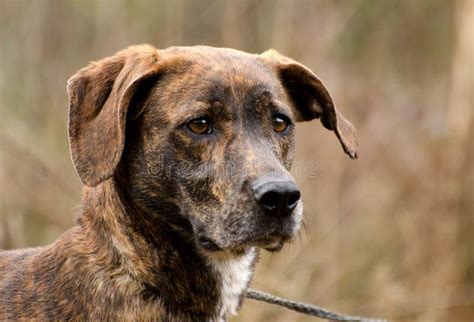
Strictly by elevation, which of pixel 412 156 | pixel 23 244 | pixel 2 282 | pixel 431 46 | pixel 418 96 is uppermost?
pixel 431 46

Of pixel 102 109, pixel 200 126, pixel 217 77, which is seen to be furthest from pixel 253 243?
pixel 102 109

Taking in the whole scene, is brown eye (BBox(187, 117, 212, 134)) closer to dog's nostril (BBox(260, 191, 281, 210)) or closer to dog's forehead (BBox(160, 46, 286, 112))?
dog's forehead (BBox(160, 46, 286, 112))

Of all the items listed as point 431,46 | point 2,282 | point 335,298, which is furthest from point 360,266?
point 2,282

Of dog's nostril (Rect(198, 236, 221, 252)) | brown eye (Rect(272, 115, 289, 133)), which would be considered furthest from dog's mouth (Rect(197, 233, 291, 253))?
brown eye (Rect(272, 115, 289, 133))

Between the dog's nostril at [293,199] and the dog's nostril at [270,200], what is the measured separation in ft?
0.16

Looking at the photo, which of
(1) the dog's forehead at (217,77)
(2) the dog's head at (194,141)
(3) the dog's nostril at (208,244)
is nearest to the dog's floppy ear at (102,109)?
(2) the dog's head at (194,141)

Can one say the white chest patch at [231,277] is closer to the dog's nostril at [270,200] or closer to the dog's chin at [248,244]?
the dog's chin at [248,244]

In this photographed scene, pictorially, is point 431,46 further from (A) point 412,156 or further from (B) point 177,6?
(B) point 177,6

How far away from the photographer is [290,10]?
31.0ft

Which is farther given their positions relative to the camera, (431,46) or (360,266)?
(431,46)

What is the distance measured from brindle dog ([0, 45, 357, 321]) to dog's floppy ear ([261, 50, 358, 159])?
13.3 inches

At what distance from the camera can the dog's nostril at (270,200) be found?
12.0ft

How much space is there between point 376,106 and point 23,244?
5091mm

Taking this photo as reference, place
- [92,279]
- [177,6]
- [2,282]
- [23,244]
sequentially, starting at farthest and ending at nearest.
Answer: [177,6] < [23,244] < [2,282] < [92,279]
